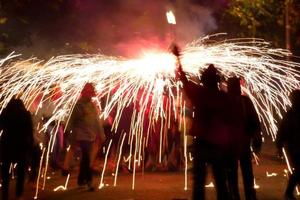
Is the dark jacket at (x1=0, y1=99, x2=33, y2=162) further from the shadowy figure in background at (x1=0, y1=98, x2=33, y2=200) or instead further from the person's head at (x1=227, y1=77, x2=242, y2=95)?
the person's head at (x1=227, y1=77, x2=242, y2=95)

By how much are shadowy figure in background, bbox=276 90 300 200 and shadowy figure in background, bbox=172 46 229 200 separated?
72.5 inches

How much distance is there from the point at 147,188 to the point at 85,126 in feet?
5.25

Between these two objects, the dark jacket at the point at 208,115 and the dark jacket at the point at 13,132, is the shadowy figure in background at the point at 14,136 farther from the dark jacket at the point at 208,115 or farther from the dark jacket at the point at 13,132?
the dark jacket at the point at 208,115

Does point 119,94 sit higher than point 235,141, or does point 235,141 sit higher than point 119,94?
point 119,94

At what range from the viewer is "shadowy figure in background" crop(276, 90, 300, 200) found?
9000mm

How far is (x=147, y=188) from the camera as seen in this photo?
1095 cm

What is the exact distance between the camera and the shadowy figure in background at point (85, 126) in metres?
10.8

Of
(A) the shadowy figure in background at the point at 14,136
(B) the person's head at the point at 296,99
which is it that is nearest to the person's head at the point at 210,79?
(B) the person's head at the point at 296,99

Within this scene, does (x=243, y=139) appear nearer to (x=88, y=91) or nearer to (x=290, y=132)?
(x=290, y=132)

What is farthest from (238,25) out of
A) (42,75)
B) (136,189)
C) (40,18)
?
(136,189)

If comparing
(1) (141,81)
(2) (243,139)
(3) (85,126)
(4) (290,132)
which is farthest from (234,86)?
(1) (141,81)

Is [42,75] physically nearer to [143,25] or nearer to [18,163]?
[18,163]

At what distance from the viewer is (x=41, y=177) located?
1298 centimetres

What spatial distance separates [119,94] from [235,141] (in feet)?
18.7
